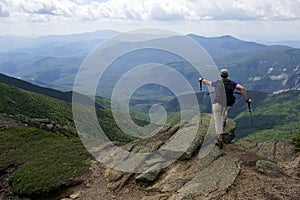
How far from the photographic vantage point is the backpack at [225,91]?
20.5m

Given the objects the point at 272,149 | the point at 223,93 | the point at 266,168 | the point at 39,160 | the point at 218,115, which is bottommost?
the point at 39,160

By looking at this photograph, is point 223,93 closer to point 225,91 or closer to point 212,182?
point 225,91

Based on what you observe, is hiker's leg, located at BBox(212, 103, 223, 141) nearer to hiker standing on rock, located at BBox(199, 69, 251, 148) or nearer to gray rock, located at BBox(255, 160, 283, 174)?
hiker standing on rock, located at BBox(199, 69, 251, 148)

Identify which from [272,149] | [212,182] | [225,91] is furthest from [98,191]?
[272,149]

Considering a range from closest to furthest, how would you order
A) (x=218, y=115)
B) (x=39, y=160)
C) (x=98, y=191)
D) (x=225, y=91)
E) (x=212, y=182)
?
1. (x=212, y=182)
2. (x=225, y=91)
3. (x=98, y=191)
4. (x=218, y=115)
5. (x=39, y=160)

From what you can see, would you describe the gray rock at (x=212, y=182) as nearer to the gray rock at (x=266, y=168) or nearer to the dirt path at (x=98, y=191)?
the gray rock at (x=266, y=168)

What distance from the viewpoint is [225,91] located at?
67.6 feet

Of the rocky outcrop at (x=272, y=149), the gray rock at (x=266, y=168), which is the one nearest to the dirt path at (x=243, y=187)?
the gray rock at (x=266, y=168)

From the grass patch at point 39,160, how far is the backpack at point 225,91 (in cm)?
1280

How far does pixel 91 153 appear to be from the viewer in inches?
1091

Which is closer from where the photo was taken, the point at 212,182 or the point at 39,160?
the point at 212,182

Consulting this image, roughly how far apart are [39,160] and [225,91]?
60.0ft

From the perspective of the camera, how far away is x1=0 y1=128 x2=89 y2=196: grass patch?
2317 centimetres

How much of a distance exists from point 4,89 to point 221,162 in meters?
174
